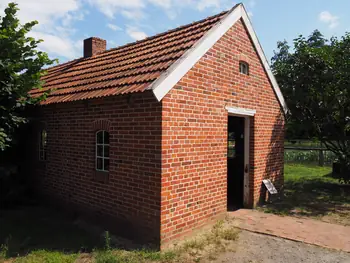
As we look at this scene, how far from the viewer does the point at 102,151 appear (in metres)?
6.54

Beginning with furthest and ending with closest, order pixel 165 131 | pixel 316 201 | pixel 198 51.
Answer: pixel 316 201, pixel 198 51, pixel 165 131

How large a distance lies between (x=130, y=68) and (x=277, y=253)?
4.78 meters

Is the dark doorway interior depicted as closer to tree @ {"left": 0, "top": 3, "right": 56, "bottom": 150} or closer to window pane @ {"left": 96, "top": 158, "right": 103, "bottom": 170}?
window pane @ {"left": 96, "top": 158, "right": 103, "bottom": 170}

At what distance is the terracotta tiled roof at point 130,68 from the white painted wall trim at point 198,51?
0.52 feet

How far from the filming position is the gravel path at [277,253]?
4766mm

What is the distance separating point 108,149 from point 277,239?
4.02 metres

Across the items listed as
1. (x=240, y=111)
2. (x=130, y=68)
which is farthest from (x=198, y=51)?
(x=240, y=111)

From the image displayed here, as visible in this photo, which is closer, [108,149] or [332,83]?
[108,149]

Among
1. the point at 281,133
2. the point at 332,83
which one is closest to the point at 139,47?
the point at 281,133

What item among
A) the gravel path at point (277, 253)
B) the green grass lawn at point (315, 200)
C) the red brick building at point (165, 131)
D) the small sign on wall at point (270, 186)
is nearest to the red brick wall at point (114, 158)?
the red brick building at point (165, 131)

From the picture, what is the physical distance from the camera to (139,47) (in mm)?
8062

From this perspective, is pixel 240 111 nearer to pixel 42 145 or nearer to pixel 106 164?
pixel 106 164

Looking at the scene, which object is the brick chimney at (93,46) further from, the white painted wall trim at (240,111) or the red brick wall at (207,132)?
the white painted wall trim at (240,111)

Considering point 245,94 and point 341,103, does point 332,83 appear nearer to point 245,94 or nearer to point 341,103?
point 341,103
